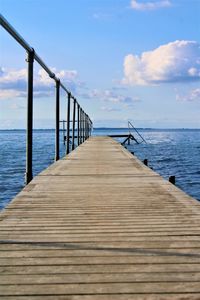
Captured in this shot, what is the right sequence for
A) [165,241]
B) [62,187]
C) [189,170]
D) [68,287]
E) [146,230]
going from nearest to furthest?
[68,287], [165,241], [146,230], [62,187], [189,170]

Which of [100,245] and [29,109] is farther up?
[29,109]

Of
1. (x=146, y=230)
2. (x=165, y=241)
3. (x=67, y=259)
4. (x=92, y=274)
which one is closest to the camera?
(x=92, y=274)

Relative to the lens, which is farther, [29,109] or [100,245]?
[29,109]

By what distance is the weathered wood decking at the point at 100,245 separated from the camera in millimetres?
2740

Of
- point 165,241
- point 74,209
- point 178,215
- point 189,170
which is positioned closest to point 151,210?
point 178,215

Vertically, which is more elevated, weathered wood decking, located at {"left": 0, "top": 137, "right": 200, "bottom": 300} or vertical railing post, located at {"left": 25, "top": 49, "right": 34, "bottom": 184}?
vertical railing post, located at {"left": 25, "top": 49, "right": 34, "bottom": 184}

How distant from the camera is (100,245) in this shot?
355 centimetres

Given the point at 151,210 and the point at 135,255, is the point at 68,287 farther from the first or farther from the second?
the point at 151,210

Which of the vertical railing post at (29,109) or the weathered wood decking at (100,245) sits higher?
the vertical railing post at (29,109)

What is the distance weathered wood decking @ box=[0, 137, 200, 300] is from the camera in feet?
8.99

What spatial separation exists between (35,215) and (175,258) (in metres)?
1.91

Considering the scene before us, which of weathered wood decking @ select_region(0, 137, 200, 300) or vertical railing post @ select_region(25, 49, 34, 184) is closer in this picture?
weathered wood decking @ select_region(0, 137, 200, 300)

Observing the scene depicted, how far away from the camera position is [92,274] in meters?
2.93

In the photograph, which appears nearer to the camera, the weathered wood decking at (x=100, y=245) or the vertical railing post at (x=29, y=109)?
the weathered wood decking at (x=100, y=245)
